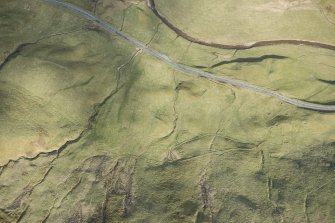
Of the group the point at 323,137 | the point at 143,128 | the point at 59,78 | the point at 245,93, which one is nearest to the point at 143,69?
the point at 143,128

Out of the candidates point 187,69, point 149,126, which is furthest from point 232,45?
point 149,126

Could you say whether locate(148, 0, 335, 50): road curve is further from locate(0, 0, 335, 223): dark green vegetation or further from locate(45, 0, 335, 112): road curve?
locate(45, 0, 335, 112): road curve

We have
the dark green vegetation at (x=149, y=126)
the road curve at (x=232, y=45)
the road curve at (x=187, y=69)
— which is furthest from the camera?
the road curve at (x=232, y=45)

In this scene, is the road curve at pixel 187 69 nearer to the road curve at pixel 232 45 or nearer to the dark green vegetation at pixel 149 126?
the dark green vegetation at pixel 149 126

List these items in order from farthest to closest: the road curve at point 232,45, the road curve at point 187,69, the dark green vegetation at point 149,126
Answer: the road curve at point 232,45, the road curve at point 187,69, the dark green vegetation at point 149,126

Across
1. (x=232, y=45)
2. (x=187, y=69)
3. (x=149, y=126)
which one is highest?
(x=232, y=45)

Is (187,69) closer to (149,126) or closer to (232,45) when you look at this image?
(232,45)

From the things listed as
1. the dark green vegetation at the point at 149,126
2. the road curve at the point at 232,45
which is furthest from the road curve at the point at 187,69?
the road curve at the point at 232,45

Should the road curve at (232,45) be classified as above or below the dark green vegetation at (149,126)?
above
